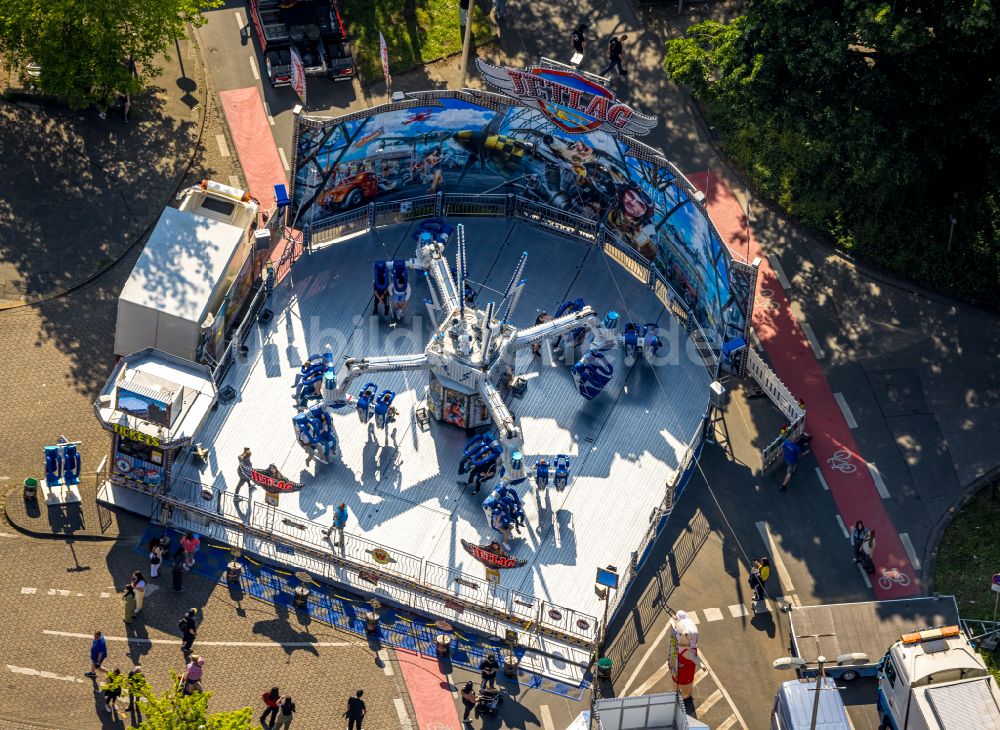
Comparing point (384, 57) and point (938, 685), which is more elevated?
point (384, 57)

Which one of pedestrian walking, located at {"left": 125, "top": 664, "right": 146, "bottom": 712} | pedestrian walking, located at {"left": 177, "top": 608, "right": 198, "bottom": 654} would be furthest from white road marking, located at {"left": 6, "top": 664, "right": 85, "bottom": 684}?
pedestrian walking, located at {"left": 177, "top": 608, "right": 198, "bottom": 654}

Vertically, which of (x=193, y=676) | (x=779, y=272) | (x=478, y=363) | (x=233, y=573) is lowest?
(x=193, y=676)

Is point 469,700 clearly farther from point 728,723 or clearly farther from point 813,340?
point 813,340

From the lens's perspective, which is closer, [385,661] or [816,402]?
[385,661]

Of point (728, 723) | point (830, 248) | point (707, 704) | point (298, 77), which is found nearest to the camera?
point (728, 723)

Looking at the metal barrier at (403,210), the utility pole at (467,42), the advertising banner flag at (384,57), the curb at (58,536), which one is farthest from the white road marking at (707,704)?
the advertising banner flag at (384,57)

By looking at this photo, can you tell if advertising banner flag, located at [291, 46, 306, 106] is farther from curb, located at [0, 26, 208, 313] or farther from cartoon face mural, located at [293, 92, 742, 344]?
cartoon face mural, located at [293, 92, 742, 344]

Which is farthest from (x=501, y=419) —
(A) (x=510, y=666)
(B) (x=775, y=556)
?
(B) (x=775, y=556)
